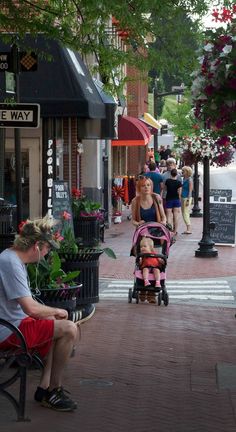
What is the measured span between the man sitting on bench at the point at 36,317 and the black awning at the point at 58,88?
9.70m

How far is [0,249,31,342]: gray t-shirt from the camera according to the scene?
7.07m

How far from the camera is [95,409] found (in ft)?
24.7

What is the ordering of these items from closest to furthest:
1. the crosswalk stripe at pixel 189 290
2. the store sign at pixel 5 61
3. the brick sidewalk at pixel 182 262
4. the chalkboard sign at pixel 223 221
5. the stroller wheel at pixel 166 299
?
the store sign at pixel 5 61
the stroller wheel at pixel 166 299
the crosswalk stripe at pixel 189 290
the brick sidewalk at pixel 182 262
the chalkboard sign at pixel 223 221

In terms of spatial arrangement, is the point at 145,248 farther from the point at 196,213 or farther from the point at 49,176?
the point at 196,213

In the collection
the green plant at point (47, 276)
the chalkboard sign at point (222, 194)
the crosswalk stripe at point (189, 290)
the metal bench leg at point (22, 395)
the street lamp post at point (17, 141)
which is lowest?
the crosswalk stripe at point (189, 290)

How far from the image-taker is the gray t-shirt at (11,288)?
7.07m

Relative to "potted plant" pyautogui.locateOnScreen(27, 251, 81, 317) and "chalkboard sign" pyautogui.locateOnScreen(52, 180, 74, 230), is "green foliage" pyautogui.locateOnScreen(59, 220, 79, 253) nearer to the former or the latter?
"potted plant" pyautogui.locateOnScreen(27, 251, 81, 317)

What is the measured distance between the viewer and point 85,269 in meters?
11.1

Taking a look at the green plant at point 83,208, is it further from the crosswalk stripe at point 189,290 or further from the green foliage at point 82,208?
the crosswalk stripe at point 189,290

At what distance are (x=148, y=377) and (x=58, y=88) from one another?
31.9ft

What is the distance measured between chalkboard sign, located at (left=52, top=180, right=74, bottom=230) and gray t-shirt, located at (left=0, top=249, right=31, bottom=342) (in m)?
8.13

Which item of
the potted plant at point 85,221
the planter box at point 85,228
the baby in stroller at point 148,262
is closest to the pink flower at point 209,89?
the baby in stroller at point 148,262

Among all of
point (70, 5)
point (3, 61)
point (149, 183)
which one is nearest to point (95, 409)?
point (3, 61)

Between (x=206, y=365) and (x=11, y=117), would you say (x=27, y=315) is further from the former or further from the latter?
(x=11, y=117)
